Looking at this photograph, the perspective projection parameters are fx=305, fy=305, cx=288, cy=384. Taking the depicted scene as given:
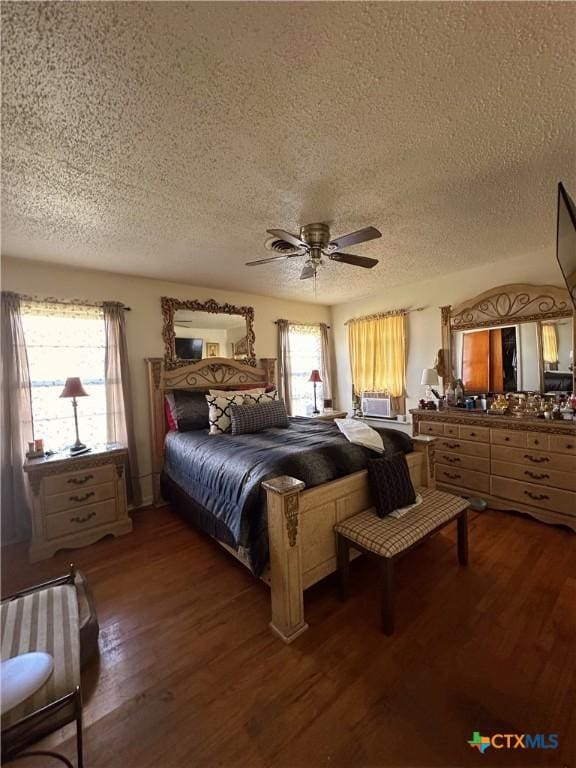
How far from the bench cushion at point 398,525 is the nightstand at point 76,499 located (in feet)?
6.80

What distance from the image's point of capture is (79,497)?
2574 mm

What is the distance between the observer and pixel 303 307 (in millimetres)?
4941

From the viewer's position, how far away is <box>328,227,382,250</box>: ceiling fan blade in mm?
1825

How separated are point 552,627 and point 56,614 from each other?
2.50 metres

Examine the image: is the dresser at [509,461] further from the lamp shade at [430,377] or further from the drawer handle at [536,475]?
the lamp shade at [430,377]

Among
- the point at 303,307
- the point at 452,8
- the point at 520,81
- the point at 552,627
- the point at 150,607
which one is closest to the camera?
the point at 452,8

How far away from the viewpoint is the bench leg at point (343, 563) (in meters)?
1.85

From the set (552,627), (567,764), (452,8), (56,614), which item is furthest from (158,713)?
(452,8)

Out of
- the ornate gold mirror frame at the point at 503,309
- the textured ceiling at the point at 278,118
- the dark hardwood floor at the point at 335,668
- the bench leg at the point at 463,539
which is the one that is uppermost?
the textured ceiling at the point at 278,118

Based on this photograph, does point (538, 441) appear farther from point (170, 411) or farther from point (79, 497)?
point (79, 497)

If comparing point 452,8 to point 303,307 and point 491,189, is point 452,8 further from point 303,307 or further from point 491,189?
point 303,307

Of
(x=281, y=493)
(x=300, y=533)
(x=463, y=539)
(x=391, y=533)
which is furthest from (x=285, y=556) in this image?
(x=463, y=539)

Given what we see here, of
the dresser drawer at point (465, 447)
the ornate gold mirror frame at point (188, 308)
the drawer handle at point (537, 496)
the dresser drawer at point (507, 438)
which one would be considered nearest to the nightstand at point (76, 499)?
the ornate gold mirror frame at point (188, 308)

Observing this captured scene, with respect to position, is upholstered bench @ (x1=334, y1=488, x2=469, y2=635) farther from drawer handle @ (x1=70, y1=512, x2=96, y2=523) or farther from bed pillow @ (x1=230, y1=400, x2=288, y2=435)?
drawer handle @ (x1=70, y1=512, x2=96, y2=523)
